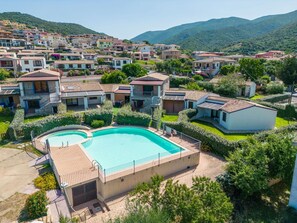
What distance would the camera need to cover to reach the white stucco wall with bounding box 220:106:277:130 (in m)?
26.5

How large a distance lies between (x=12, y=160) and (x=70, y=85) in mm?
19868

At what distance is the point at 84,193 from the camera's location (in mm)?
15938

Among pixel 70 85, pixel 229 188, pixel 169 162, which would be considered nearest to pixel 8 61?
pixel 70 85

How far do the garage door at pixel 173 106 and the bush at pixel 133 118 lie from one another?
731 cm

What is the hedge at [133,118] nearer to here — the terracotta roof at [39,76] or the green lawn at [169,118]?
the green lawn at [169,118]

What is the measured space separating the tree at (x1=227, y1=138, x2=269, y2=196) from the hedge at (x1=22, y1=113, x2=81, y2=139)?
20720 millimetres

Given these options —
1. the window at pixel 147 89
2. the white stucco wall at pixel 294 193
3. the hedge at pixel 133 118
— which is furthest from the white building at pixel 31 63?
the white stucco wall at pixel 294 193

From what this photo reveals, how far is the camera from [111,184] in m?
16.0

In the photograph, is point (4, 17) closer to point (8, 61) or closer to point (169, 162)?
point (8, 61)

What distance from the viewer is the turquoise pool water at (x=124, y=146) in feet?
70.0

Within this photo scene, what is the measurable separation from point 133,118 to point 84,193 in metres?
14.7

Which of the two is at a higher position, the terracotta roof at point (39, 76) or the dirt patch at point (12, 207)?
the terracotta roof at point (39, 76)

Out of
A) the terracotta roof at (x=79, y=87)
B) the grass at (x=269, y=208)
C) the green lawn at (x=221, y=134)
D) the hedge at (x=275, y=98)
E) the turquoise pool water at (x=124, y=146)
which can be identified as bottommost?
the grass at (x=269, y=208)

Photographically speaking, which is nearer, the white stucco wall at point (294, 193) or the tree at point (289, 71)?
the white stucco wall at point (294, 193)
